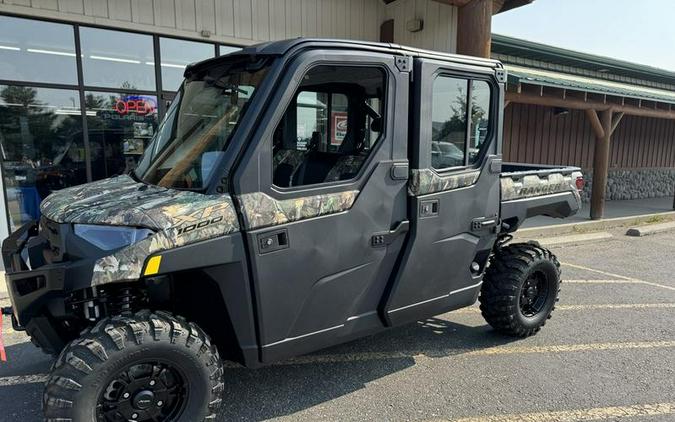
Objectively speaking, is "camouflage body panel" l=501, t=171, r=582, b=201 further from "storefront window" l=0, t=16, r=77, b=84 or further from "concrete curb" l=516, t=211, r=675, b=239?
"storefront window" l=0, t=16, r=77, b=84

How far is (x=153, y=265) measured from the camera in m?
2.31

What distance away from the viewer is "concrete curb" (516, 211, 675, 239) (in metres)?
8.89

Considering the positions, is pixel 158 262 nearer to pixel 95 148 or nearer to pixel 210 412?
pixel 210 412

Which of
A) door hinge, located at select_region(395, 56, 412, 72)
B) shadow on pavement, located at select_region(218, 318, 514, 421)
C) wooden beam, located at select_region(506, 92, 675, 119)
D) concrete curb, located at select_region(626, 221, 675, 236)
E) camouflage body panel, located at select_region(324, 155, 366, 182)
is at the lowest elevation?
concrete curb, located at select_region(626, 221, 675, 236)

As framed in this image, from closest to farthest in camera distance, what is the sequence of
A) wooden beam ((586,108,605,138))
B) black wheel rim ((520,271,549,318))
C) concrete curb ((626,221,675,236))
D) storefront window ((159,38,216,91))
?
black wheel rim ((520,271,549,318)) → storefront window ((159,38,216,91)) → concrete curb ((626,221,675,236)) → wooden beam ((586,108,605,138))

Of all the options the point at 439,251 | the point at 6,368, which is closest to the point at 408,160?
the point at 439,251

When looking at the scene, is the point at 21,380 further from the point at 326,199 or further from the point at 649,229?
the point at 649,229

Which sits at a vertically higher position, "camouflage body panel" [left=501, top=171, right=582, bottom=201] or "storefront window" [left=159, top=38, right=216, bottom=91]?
"storefront window" [left=159, top=38, right=216, bottom=91]

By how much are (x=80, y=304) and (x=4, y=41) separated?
6.46 meters

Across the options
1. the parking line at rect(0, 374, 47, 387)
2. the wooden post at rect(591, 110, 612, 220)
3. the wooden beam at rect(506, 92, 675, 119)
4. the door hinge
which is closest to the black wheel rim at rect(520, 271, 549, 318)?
the door hinge

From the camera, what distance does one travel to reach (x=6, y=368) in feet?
11.8

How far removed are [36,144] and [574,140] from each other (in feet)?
46.5

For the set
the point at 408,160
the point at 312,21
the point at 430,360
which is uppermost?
the point at 312,21

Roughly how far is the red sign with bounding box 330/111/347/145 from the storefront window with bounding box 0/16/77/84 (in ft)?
19.8
